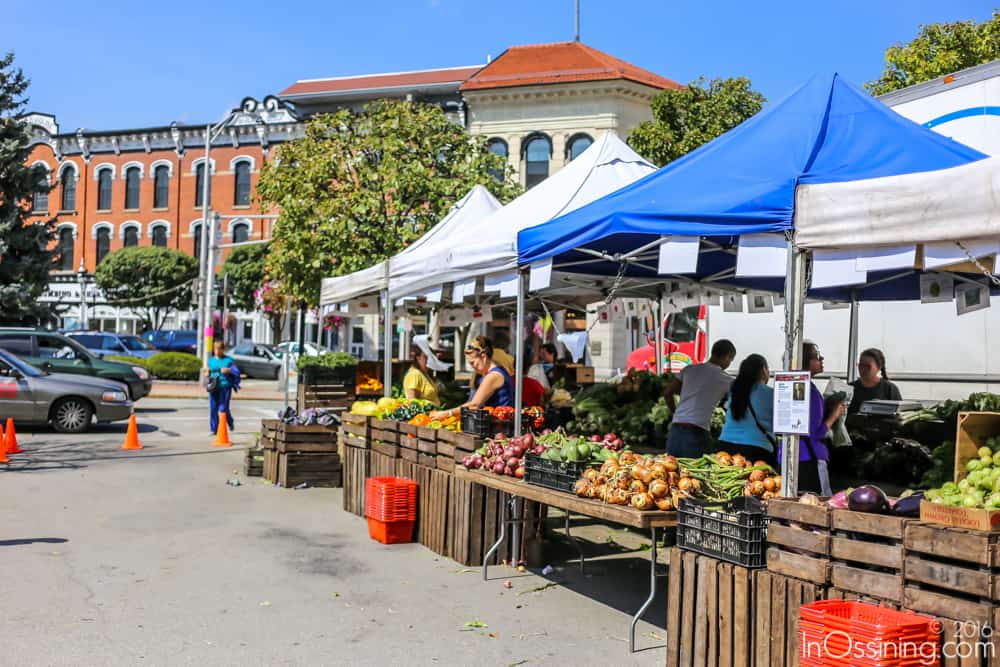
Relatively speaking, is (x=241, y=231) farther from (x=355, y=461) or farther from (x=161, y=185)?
(x=355, y=461)

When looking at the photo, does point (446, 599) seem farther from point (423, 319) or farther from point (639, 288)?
point (423, 319)

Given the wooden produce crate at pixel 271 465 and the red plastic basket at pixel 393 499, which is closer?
the red plastic basket at pixel 393 499

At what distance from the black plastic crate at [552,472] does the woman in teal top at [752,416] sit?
1.74 m

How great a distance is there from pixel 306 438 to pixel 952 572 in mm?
9299

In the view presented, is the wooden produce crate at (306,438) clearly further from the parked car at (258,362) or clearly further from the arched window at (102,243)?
the arched window at (102,243)

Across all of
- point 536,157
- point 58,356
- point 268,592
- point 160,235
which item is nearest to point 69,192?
point 160,235

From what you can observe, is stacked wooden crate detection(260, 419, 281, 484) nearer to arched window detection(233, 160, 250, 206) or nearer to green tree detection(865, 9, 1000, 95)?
green tree detection(865, 9, 1000, 95)

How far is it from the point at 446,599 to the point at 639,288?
22.8 feet

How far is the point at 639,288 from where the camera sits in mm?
13188

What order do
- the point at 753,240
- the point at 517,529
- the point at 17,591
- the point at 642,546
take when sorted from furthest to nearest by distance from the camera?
the point at 642,546, the point at 517,529, the point at 17,591, the point at 753,240

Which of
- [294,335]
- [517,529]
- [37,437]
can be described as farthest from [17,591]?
[294,335]

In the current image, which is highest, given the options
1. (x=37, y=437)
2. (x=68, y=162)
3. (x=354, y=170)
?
(x=68, y=162)

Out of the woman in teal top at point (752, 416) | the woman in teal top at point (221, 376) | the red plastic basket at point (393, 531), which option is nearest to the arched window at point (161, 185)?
the woman in teal top at point (221, 376)

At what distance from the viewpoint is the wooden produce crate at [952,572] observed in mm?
3971
